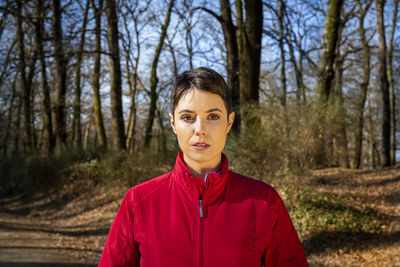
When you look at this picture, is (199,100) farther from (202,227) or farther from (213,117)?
(202,227)

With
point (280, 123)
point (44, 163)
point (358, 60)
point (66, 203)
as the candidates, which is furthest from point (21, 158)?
point (358, 60)

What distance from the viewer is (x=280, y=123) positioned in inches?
282

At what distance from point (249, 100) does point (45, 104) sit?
10.5 m

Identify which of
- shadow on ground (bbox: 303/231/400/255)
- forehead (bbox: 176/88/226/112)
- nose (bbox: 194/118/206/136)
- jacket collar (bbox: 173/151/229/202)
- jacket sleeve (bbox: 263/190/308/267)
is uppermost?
forehead (bbox: 176/88/226/112)

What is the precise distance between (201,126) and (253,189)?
0.41 meters

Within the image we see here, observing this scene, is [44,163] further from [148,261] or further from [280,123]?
[148,261]

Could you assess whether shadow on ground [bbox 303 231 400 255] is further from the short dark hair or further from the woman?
the short dark hair

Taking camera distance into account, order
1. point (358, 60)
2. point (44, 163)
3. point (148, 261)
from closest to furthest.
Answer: point (148, 261), point (44, 163), point (358, 60)

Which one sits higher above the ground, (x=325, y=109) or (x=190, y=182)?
(x=325, y=109)

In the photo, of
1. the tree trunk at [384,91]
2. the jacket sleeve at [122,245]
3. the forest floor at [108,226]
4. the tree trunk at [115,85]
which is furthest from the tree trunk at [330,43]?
the jacket sleeve at [122,245]

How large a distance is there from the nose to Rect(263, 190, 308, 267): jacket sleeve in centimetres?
49

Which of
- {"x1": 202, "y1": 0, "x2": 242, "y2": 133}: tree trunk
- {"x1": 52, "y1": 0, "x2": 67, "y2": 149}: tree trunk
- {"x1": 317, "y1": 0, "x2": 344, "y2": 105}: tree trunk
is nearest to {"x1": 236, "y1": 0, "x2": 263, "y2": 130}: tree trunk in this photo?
{"x1": 202, "y1": 0, "x2": 242, "y2": 133}: tree trunk

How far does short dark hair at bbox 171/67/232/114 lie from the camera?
1.68 meters

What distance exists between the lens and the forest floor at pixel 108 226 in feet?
18.2
